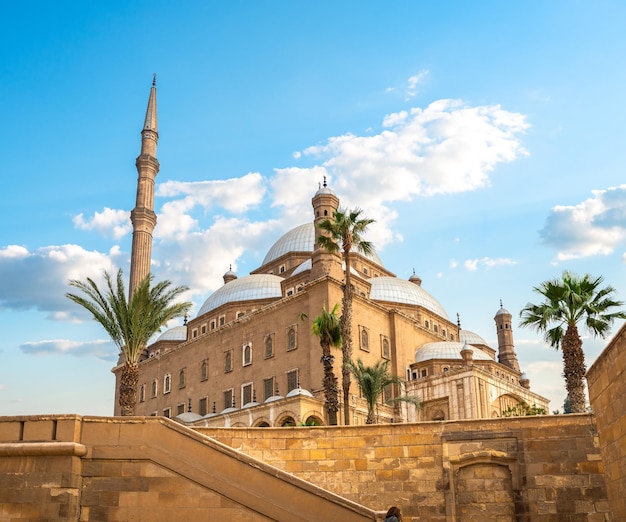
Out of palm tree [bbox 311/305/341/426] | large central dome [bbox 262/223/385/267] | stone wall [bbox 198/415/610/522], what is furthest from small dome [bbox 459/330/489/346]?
stone wall [bbox 198/415/610/522]

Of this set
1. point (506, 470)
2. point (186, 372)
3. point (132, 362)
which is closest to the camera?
point (506, 470)

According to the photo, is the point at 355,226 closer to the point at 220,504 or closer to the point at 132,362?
the point at 132,362

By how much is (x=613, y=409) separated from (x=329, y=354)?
44.8ft

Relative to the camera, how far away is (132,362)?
20.8m

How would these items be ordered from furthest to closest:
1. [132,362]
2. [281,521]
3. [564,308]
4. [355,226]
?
[355,226]
[132,362]
[564,308]
[281,521]

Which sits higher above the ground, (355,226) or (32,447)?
(355,226)

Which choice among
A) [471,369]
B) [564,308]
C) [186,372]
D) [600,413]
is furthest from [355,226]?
[186,372]

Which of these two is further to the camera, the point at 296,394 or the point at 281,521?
the point at 296,394

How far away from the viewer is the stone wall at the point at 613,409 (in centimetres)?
916

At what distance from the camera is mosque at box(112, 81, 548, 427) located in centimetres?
3105

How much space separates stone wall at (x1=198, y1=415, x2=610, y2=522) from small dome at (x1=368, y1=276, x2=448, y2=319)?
24637mm

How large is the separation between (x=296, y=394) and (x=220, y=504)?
61.3ft

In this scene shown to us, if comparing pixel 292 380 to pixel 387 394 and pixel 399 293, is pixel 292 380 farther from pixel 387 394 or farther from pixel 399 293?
pixel 399 293

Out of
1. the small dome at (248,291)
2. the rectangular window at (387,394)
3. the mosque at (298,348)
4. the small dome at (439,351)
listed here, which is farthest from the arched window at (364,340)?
the small dome at (248,291)
